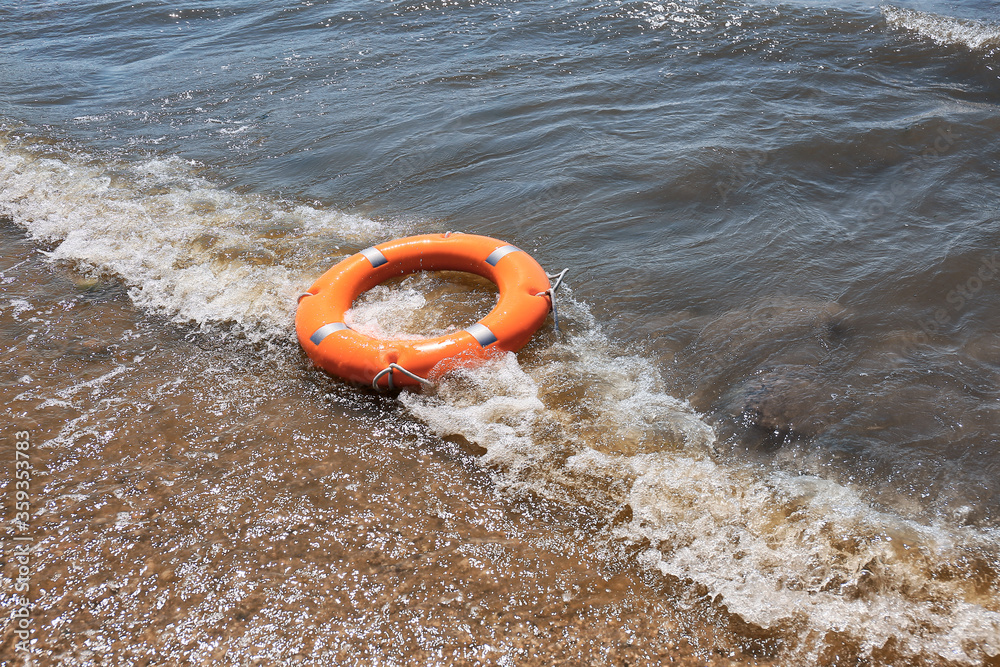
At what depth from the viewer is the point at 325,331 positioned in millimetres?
3650

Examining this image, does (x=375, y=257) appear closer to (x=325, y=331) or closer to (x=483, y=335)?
(x=325, y=331)

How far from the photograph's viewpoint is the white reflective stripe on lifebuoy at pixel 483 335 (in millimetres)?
3541

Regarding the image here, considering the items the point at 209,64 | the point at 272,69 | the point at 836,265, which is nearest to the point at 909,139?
the point at 836,265

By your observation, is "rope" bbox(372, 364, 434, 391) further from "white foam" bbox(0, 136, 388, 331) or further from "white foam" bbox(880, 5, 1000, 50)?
"white foam" bbox(880, 5, 1000, 50)

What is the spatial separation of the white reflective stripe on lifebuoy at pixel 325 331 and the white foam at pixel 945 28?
7715 mm

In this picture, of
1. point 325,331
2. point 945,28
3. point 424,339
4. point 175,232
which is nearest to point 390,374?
point 424,339

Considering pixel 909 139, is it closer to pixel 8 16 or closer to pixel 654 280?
pixel 654 280

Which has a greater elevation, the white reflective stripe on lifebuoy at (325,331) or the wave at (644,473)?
the white reflective stripe on lifebuoy at (325,331)
